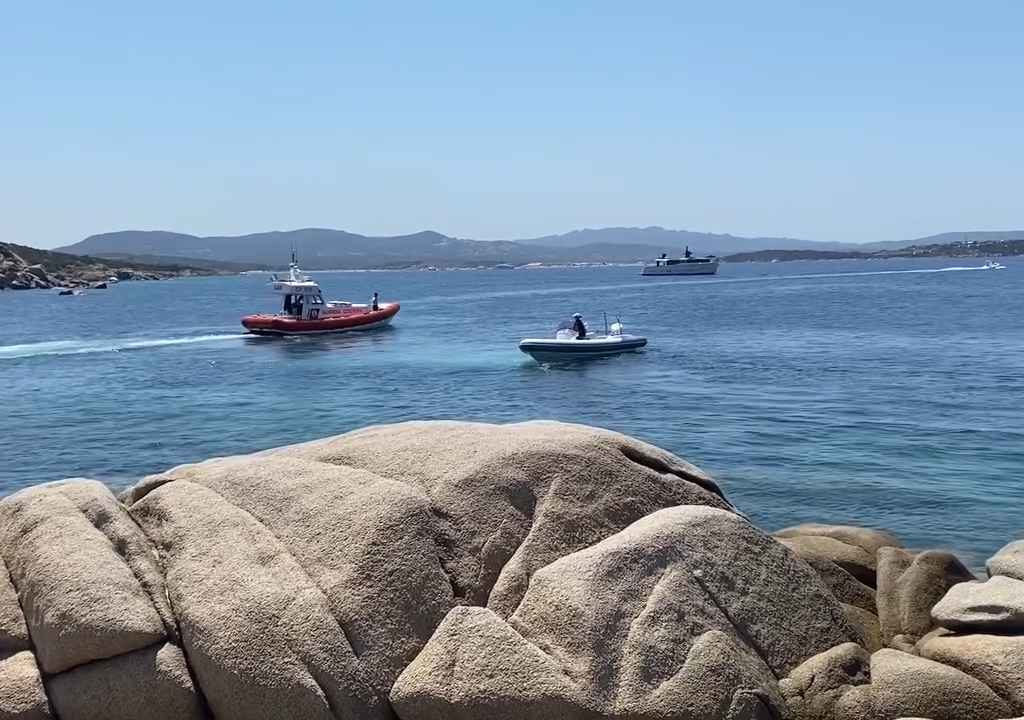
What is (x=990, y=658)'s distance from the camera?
9820 mm

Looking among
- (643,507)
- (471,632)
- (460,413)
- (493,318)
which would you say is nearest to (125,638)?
(471,632)

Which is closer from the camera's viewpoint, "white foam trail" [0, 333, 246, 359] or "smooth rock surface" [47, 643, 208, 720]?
"smooth rock surface" [47, 643, 208, 720]

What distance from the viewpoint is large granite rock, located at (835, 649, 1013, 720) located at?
941 centimetres

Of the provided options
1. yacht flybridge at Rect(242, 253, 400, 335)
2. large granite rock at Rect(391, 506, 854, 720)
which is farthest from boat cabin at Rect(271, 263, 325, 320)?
large granite rock at Rect(391, 506, 854, 720)

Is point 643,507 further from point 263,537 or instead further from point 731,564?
point 263,537

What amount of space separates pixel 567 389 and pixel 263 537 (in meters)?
36.8

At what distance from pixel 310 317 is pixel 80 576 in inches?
2634

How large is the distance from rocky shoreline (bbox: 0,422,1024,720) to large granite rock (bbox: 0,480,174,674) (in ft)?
0.07

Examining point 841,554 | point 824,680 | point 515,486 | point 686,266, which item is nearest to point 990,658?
point 824,680

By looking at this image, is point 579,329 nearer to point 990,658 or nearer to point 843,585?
point 843,585

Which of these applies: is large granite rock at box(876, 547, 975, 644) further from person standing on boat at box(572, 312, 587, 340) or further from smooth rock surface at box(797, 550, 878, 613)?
person standing on boat at box(572, 312, 587, 340)

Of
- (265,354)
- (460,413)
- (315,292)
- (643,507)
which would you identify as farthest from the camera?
(315,292)

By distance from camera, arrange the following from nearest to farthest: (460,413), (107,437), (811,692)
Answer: (811,692) → (107,437) → (460,413)

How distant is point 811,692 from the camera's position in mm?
9641
